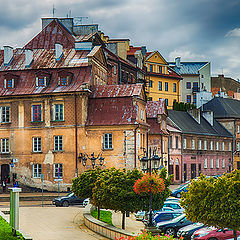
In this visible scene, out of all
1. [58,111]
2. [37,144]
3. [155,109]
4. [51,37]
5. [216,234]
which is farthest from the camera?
[155,109]

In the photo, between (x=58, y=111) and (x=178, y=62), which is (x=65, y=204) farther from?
(x=178, y=62)

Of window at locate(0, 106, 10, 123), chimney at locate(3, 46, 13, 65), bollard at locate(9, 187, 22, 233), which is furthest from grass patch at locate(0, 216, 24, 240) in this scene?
chimney at locate(3, 46, 13, 65)

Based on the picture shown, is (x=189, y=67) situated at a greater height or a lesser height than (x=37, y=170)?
greater

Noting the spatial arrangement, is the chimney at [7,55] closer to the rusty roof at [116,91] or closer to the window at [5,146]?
the window at [5,146]

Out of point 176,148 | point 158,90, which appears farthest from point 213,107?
point 176,148

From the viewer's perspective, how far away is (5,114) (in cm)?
5641

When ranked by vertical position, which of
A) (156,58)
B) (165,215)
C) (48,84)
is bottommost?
(165,215)

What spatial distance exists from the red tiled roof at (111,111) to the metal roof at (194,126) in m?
23.2

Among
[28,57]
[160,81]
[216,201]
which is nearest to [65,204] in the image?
[28,57]

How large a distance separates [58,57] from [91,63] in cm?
Answer: 445

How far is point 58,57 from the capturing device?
5766 cm

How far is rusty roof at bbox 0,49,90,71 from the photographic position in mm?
56469

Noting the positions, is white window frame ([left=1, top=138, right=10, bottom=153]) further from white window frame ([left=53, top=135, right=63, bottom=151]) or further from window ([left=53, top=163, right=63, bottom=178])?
window ([left=53, top=163, right=63, bottom=178])

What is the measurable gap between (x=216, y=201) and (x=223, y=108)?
70.1 m
